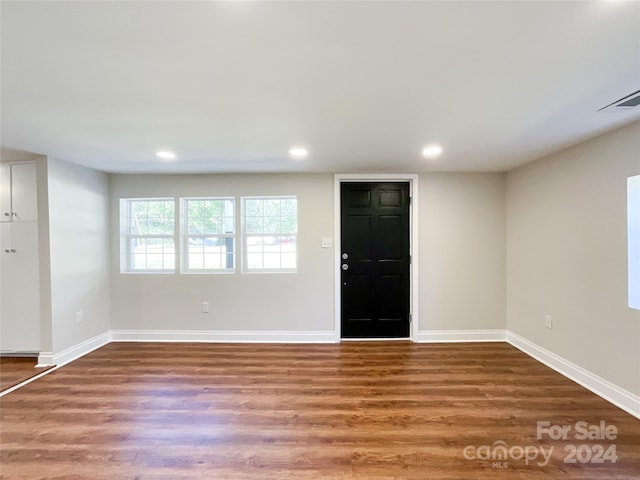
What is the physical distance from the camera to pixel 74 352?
3385mm

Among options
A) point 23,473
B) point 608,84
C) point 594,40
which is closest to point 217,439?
point 23,473

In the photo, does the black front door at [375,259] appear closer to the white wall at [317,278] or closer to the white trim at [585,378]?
the white wall at [317,278]

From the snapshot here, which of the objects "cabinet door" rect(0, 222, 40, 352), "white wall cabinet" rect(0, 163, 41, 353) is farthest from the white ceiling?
"cabinet door" rect(0, 222, 40, 352)

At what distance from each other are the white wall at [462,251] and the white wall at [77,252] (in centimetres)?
408

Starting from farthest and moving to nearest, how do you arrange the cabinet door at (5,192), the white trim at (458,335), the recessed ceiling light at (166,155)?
1. the white trim at (458,335)
2. the cabinet door at (5,192)
3. the recessed ceiling light at (166,155)

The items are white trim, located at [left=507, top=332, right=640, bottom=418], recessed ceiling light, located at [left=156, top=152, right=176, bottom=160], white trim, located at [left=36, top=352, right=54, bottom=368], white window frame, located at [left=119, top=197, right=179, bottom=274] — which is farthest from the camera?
white window frame, located at [left=119, top=197, right=179, bottom=274]

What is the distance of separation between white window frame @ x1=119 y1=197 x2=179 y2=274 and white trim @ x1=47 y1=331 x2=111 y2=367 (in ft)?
2.84

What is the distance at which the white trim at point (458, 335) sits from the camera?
3.88 metres

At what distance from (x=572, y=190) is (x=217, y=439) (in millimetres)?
3628

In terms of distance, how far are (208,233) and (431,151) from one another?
292cm

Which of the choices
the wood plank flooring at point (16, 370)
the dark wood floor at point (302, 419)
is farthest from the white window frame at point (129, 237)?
the wood plank flooring at point (16, 370)

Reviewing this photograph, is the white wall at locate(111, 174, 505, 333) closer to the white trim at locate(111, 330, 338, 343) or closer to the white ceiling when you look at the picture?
the white trim at locate(111, 330, 338, 343)

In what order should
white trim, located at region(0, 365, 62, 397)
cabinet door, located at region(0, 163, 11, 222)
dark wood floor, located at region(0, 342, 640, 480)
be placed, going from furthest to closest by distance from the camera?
cabinet door, located at region(0, 163, 11, 222), white trim, located at region(0, 365, 62, 397), dark wood floor, located at region(0, 342, 640, 480)

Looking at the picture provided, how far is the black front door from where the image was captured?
3.96 meters
